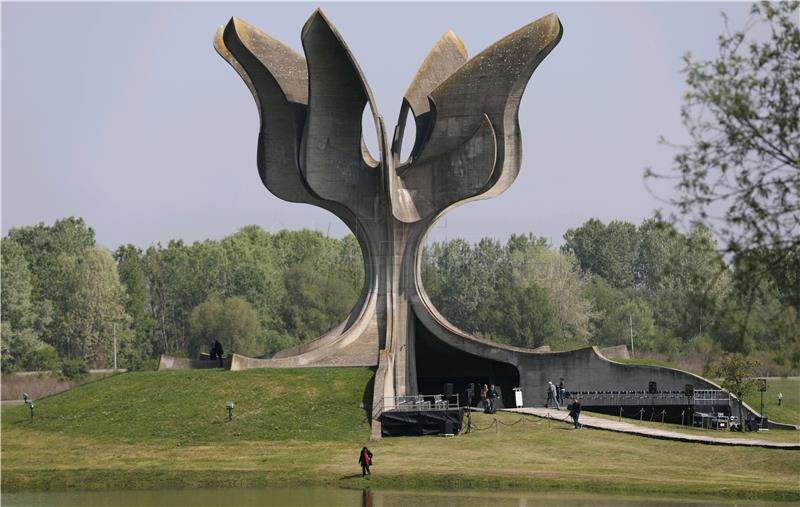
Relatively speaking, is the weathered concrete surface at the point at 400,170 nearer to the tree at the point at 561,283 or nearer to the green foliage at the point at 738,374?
the green foliage at the point at 738,374

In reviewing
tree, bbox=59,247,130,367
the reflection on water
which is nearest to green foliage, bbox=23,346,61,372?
tree, bbox=59,247,130,367

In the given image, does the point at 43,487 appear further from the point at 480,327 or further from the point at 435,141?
the point at 480,327

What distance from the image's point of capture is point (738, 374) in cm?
3741

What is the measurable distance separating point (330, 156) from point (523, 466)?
15.5m

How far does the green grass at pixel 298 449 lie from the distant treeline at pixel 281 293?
35.2 m

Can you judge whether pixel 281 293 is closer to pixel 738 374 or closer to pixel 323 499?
pixel 738 374

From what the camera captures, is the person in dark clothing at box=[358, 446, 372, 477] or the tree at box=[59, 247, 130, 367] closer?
the person in dark clothing at box=[358, 446, 372, 477]

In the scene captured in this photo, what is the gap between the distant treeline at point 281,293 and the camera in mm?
77375

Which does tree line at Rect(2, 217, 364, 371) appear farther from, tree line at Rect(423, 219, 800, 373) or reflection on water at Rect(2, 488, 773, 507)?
reflection on water at Rect(2, 488, 773, 507)

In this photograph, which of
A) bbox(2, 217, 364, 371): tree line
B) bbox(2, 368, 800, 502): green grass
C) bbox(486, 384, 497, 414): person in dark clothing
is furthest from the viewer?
bbox(2, 217, 364, 371): tree line

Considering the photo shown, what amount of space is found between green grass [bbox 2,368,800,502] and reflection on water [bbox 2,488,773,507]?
84cm

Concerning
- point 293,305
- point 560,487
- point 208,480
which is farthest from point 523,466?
point 293,305

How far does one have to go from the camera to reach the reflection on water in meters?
25.8

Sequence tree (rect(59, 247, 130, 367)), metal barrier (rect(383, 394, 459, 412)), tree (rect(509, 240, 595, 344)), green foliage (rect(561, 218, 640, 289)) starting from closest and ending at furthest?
metal barrier (rect(383, 394, 459, 412))
tree (rect(59, 247, 130, 367))
tree (rect(509, 240, 595, 344))
green foliage (rect(561, 218, 640, 289))
